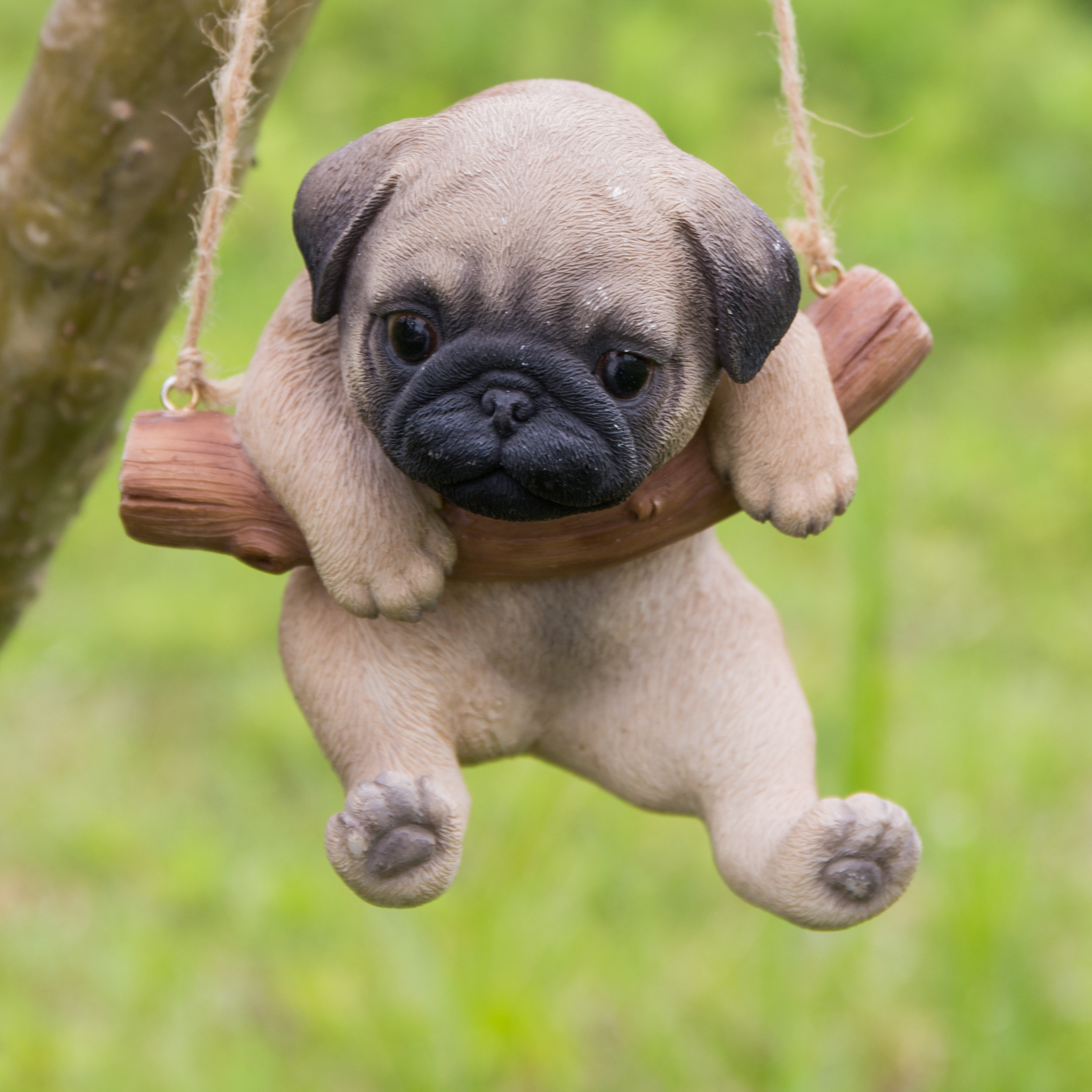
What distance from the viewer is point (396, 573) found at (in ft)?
2.97

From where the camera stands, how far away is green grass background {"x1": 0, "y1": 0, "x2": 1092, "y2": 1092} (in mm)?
→ 2168

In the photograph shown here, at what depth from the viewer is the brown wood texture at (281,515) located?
938 millimetres

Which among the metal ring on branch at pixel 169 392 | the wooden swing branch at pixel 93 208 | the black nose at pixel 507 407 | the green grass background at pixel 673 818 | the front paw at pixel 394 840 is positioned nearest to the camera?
the black nose at pixel 507 407

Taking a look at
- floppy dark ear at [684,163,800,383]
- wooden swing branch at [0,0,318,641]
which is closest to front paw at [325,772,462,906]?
floppy dark ear at [684,163,800,383]

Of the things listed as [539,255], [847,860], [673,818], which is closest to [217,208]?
[539,255]

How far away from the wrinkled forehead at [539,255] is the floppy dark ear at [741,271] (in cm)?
2

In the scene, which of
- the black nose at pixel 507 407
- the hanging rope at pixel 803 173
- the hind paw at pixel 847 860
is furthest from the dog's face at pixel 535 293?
the hind paw at pixel 847 860

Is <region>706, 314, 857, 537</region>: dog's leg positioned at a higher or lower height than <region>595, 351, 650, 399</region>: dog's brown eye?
lower

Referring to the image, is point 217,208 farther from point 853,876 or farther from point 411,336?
point 853,876

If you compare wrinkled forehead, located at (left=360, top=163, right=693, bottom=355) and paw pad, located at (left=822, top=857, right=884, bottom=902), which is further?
paw pad, located at (left=822, top=857, right=884, bottom=902)

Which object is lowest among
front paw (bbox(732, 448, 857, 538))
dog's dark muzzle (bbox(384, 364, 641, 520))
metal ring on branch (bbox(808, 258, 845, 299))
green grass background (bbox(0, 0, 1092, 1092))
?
green grass background (bbox(0, 0, 1092, 1092))

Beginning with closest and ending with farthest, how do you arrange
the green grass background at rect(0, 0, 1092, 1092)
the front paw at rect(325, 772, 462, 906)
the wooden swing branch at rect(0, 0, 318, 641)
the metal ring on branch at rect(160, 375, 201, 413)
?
1. the front paw at rect(325, 772, 462, 906)
2. the metal ring on branch at rect(160, 375, 201, 413)
3. the wooden swing branch at rect(0, 0, 318, 641)
4. the green grass background at rect(0, 0, 1092, 1092)

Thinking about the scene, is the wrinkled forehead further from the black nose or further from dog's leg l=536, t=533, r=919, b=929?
dog's leg l=536, t=533, r=919, b=929

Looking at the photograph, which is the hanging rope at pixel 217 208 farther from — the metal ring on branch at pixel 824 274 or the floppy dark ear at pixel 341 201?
the metal ring on branch at pixel 824 274
